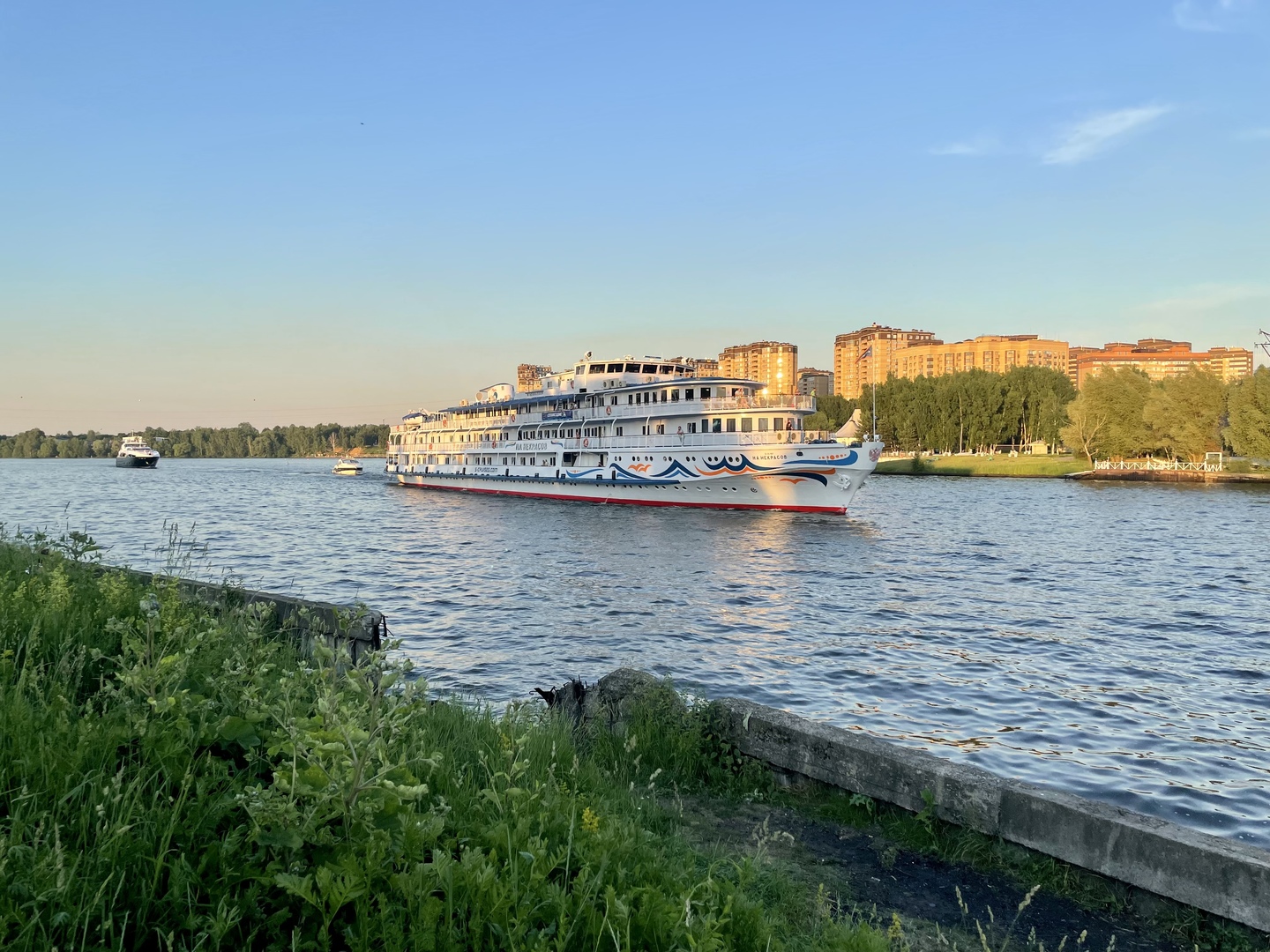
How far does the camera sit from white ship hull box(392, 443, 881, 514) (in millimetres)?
43594

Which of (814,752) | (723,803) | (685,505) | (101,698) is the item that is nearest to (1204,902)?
(814,752)

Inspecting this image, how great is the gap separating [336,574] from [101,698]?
21.2 meters

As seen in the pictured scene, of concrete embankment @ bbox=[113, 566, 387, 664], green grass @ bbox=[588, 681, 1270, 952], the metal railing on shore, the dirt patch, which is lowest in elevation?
the dirt patch

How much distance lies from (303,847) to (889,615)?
17708mm

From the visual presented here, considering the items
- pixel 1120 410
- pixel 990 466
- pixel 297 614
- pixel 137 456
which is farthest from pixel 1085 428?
pixel 137 456

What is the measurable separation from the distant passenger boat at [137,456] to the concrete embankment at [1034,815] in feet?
522

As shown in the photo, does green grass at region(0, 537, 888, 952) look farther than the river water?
No

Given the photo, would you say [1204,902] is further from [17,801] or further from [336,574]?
[336,574]

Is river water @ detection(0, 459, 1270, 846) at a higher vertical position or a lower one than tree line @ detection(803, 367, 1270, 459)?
lower

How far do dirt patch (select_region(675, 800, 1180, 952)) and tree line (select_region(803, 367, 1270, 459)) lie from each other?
85114mm

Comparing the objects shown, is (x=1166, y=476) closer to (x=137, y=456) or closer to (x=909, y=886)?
(x=909, y=886)

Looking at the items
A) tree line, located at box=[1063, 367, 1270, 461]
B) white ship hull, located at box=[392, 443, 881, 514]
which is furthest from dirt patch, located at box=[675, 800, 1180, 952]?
tree line, located at box=[1063, 367, 1270, 461]

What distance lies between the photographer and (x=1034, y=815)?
4824mm

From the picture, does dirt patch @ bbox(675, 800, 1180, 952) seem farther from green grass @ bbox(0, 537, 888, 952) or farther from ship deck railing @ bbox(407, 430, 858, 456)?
ship deck railing @ bbox(407, 430, 858, 456)
